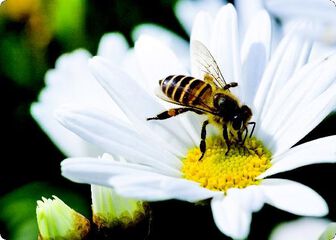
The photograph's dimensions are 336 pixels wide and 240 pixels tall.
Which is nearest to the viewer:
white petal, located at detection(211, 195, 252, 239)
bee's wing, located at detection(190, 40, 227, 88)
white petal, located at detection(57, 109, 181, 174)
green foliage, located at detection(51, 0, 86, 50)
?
white petal, located at detection(211, 195, 252, 239)

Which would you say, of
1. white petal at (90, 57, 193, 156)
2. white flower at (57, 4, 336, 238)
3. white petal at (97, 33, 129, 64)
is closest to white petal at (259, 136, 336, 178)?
white flower at (57, 4, 336, 238)

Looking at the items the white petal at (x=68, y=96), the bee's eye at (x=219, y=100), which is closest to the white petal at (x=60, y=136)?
the white petal at (x=68, y=96)

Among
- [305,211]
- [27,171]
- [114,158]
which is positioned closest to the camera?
[305,211]

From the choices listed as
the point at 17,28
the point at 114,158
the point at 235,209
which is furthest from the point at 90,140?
the point at 17,28

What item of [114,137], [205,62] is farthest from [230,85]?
[114,137]

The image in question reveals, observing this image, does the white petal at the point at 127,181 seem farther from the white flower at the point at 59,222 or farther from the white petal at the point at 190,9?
the white petal at the point at 190,9

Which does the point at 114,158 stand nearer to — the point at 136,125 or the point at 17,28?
the point at 136,125

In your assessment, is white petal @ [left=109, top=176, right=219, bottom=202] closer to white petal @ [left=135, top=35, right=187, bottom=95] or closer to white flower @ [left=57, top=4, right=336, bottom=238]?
white flower @ [left=57, top=4, right=336, bottom=238]
